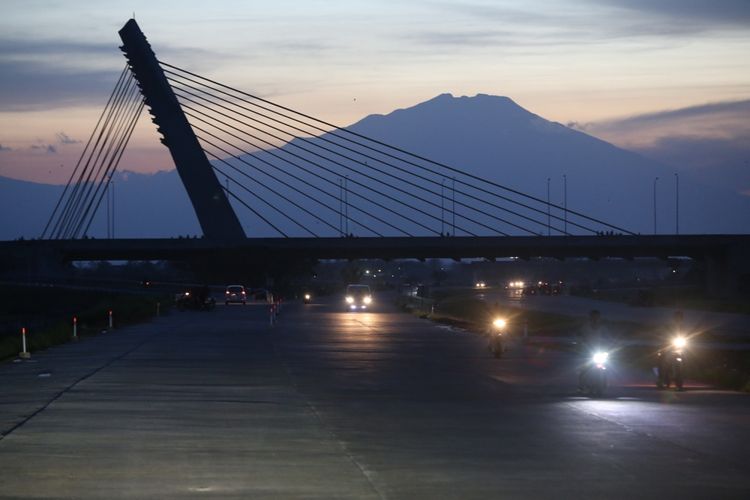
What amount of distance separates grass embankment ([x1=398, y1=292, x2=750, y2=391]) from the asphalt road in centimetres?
181

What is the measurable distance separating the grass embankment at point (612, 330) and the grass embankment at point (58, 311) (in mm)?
14876

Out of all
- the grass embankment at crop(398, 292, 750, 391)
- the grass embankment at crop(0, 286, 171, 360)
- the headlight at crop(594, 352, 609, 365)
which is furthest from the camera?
the grass embankment at crop(0, 286, 171, 360)

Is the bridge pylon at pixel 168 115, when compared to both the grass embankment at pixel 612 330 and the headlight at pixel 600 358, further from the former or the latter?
the headlight at pixel 600 358

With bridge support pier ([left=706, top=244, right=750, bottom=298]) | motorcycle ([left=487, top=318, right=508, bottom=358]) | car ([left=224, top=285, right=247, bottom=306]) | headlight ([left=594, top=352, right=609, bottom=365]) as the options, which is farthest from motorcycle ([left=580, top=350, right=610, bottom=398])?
bridge support pier ([left=706, top=244, right=750, bottom=298])

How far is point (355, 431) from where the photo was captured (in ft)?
62.7

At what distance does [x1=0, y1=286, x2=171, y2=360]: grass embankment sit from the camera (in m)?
46.4

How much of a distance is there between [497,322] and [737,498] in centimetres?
2426

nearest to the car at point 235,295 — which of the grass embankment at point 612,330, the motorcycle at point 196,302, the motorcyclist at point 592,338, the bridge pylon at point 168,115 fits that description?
the grass embankment at point 612,330

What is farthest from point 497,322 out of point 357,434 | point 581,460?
point 581,460

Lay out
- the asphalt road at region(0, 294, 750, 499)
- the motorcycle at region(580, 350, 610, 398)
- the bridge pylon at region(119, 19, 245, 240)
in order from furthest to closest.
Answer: the bridge pylon at region(119, 19, 245, 240)
the motorcycle at region(580, 350, 610, 398)
the asphalt road at region(0, 294, 750, 499)

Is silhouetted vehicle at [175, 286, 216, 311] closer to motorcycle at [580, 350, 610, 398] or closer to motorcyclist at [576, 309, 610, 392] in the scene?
motorcyclist at [576, 309, 610, 392]

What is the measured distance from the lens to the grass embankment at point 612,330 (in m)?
30.4

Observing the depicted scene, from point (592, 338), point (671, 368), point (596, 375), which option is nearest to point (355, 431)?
point (596, 375)

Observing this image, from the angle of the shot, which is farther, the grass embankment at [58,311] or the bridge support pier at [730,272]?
the bridge support pier at [730,272]
